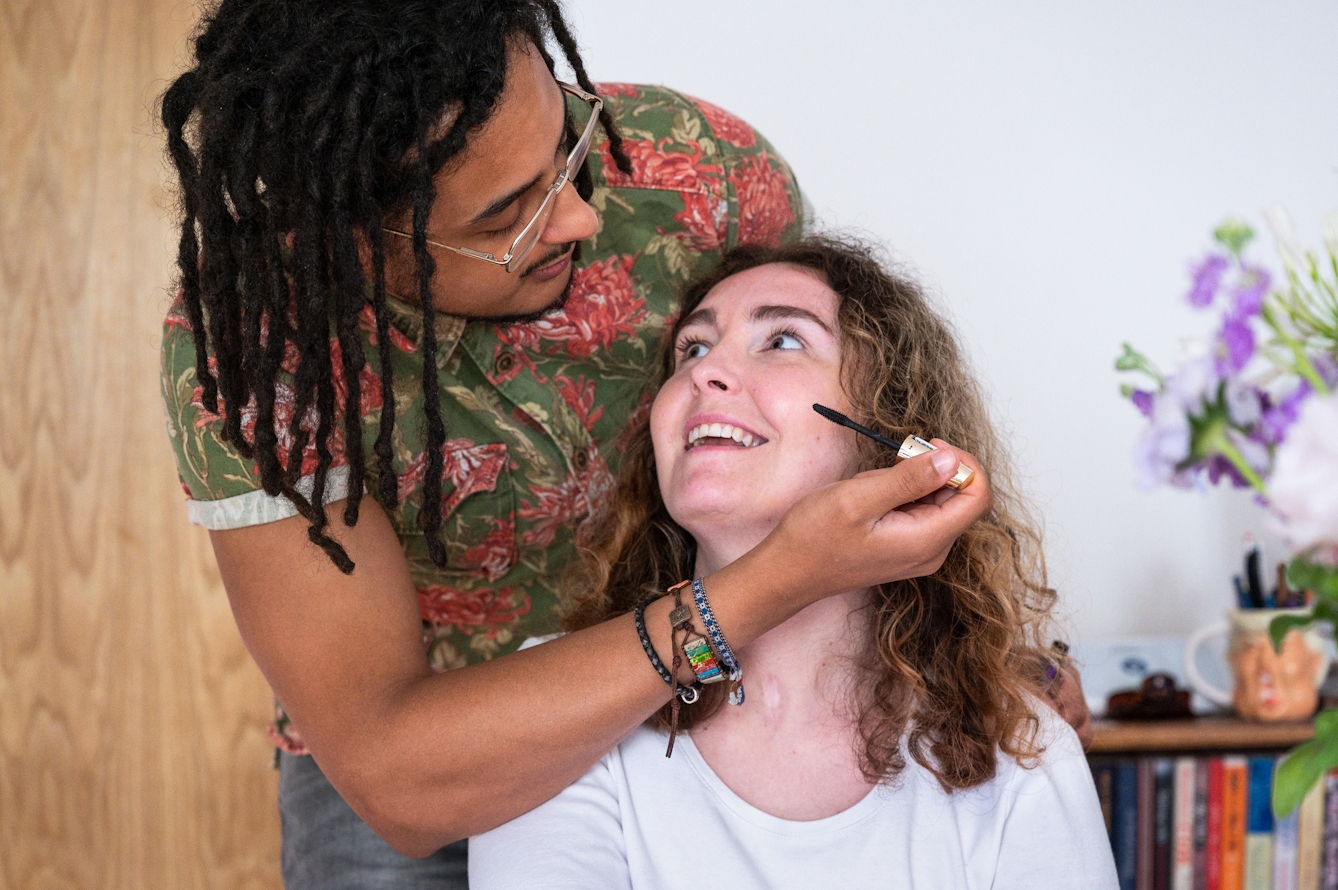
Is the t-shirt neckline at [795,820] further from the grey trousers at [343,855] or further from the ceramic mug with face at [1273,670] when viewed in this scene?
the ceramic mug with face at [1273,670]

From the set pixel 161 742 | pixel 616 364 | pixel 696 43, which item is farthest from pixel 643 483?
pixel 161 742

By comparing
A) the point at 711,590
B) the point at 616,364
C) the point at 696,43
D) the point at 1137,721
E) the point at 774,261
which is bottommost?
the point at 1137,721

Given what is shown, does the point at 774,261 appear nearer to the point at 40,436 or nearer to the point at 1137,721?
the point at 1137,721

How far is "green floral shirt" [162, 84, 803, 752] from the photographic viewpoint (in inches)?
55.3

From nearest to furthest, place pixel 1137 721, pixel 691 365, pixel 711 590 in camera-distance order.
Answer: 1. pixel 711 590
2. pixel 691 365
3. pixel 1137 721

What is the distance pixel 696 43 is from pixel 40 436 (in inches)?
58.2

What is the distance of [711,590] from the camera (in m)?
1.10

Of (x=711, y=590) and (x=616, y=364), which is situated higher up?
(x=616, y=364)

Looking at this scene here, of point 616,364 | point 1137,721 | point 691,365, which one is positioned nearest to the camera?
point 691,365

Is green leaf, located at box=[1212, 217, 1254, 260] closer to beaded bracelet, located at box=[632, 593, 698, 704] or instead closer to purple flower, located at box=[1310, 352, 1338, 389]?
purple flower, located at box=[1310, 352, 1338, 389]

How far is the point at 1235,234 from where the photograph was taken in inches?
20.8

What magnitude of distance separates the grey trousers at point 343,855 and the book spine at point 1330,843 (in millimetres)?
1490

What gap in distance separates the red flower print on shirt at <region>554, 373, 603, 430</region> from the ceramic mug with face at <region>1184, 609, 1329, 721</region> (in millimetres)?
1226

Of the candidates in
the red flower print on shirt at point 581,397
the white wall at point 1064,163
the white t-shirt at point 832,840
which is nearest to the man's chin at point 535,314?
the red flower print on shirt at point 581,397
